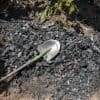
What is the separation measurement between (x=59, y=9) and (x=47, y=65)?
4.50 feet

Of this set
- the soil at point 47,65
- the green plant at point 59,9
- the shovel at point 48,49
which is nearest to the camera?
the soil at point 47,65

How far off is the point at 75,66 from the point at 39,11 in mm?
1497

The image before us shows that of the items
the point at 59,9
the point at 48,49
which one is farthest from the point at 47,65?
the point at 59,9

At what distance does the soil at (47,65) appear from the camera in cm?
516

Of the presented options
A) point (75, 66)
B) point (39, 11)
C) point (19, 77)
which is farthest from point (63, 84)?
point (39, 11)

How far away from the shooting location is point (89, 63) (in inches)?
220

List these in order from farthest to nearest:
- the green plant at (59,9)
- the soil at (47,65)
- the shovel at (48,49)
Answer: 1. the green plant at (59,9)
2. the shovel at (48,49)
3. the soil at (47,65)

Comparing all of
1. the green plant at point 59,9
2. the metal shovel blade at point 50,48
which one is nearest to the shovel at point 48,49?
the metal shovel blade at point 50,48

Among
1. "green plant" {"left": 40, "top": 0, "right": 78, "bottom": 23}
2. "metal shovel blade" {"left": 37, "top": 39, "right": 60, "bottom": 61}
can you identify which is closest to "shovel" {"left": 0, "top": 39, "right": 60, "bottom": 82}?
"metal shovel blade" {"left": 37, "top": 39, "right": 60, "bottom": 61}

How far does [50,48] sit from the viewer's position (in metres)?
5.59

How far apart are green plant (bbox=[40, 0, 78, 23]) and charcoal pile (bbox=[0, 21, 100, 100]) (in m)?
0.31

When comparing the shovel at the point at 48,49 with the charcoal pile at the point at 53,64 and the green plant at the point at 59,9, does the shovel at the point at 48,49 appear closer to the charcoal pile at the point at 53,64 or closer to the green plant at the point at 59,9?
the charcoal pile at the point at 53,64

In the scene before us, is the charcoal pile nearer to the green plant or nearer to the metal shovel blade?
the metal shovel blade

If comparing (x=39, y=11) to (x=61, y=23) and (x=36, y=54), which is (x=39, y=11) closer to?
(x=61, y=23)
